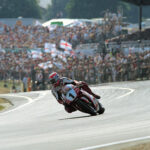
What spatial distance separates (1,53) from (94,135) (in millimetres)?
25260

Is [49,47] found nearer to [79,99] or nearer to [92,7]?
[79,99]

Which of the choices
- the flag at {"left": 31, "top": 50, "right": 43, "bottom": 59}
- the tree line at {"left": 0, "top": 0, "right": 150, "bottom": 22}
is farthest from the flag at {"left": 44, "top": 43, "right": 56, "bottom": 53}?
the tree line at {"left": 0, "top": 0, "right": 150, "bottom": 22}

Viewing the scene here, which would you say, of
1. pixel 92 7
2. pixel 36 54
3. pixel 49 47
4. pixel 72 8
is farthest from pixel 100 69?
pixel 72 8

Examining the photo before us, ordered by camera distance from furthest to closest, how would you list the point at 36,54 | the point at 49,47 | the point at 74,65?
the point at 36,54 → the point at 49,47 → the point at 74,65

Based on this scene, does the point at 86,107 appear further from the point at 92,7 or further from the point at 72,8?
the point at 72,8

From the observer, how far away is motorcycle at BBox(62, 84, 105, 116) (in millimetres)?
11874

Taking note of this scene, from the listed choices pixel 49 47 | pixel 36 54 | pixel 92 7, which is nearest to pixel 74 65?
pixel 49 47

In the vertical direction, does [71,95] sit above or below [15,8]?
below

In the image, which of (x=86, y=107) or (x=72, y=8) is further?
(x=72, y=8)

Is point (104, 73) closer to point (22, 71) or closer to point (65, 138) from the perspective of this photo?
point (22, 71)

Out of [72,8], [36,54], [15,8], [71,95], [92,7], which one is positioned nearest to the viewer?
[71,95]

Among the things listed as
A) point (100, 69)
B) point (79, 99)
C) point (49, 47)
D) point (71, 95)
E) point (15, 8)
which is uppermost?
point (15, 8)

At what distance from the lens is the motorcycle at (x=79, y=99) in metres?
11.9

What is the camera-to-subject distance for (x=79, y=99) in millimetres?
11898
